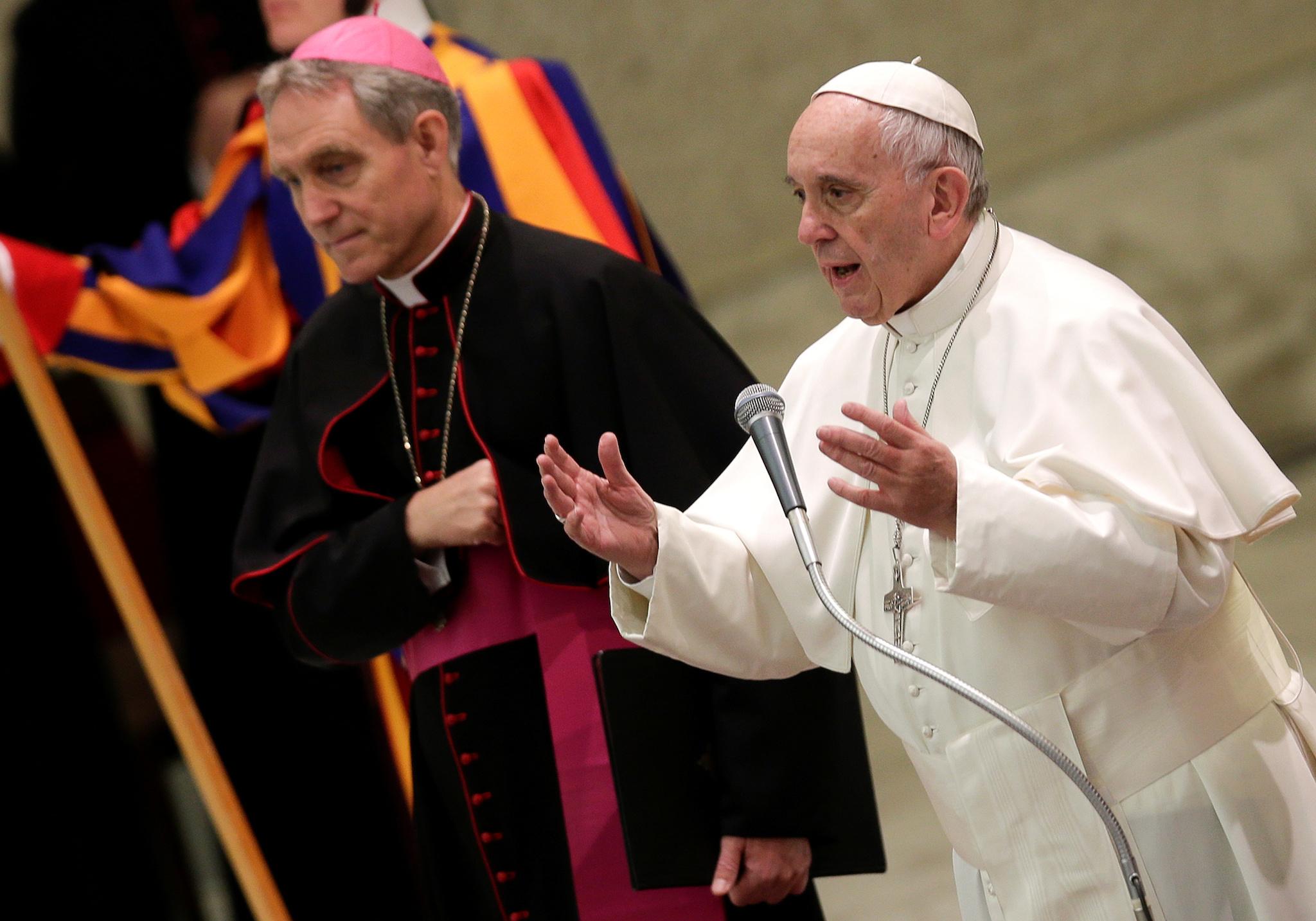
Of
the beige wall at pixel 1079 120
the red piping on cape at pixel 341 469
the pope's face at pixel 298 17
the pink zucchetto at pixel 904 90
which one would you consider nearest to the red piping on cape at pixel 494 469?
the red piping on cape at pixel 341 469

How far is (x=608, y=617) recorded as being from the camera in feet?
8.74

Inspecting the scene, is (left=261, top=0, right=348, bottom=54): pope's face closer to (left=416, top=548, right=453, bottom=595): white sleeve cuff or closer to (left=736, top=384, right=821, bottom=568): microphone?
(left=416, top=548, right=453, bottom=595): white sleeve cuff

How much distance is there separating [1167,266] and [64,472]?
3.76m

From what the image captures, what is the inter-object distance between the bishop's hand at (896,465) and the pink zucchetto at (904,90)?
0.42m

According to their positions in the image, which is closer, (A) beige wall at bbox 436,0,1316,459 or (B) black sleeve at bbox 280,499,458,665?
(B) black sleeve at bbox 280,499,458,665

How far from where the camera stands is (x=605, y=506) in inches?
83.0

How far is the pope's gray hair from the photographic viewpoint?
2639mm

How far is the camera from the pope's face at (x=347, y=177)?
8.59 ft

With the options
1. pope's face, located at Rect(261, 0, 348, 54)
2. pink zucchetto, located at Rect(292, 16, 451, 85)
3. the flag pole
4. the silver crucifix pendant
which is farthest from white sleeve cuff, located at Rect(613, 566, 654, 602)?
pope's face, located at Rect(261, 0, 348, 54)

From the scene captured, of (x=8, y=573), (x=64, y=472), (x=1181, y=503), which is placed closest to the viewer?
(x=1181, y=503)

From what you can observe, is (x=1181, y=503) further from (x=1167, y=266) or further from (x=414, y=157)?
(x=1167, y=266)

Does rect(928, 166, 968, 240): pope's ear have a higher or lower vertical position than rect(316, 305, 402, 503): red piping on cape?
lower

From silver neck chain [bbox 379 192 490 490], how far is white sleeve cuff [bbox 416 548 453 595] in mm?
131

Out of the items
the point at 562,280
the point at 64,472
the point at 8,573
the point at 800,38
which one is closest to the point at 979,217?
the point at 562,280
